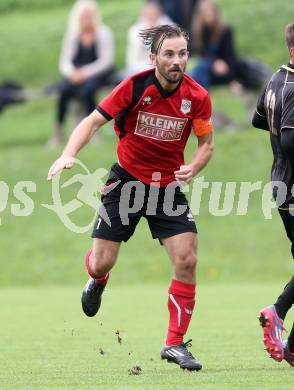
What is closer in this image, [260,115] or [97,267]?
[260,115]

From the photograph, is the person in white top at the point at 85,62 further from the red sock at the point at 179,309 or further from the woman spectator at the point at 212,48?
the red sock at the point at 179,309

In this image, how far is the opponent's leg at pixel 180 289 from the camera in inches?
298

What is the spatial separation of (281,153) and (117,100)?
1154 millimetres

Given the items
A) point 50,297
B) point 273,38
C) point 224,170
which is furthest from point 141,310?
point 273,38

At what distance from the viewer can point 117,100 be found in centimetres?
763

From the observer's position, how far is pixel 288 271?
15688 mm

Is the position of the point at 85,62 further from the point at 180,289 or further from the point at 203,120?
the point at 180,289

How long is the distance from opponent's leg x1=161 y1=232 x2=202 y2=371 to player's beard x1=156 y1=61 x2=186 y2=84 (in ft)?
3.40

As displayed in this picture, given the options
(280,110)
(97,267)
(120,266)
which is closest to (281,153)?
(280,110)

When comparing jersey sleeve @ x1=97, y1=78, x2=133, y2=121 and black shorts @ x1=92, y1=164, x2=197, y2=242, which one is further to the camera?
black shorts @ x1=92, y1=164, x2=197, y2=242

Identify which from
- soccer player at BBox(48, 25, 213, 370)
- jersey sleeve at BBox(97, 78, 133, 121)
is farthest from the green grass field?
jersey sleeve at BBox(97, 78, 133, 121)

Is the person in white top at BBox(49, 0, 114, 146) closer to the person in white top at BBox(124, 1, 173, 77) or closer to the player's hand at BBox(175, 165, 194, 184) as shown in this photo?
the person in white top at BBox(124, 1, 173, 77)

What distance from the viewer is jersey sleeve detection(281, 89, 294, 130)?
23.2 feet

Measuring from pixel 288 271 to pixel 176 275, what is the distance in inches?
323
